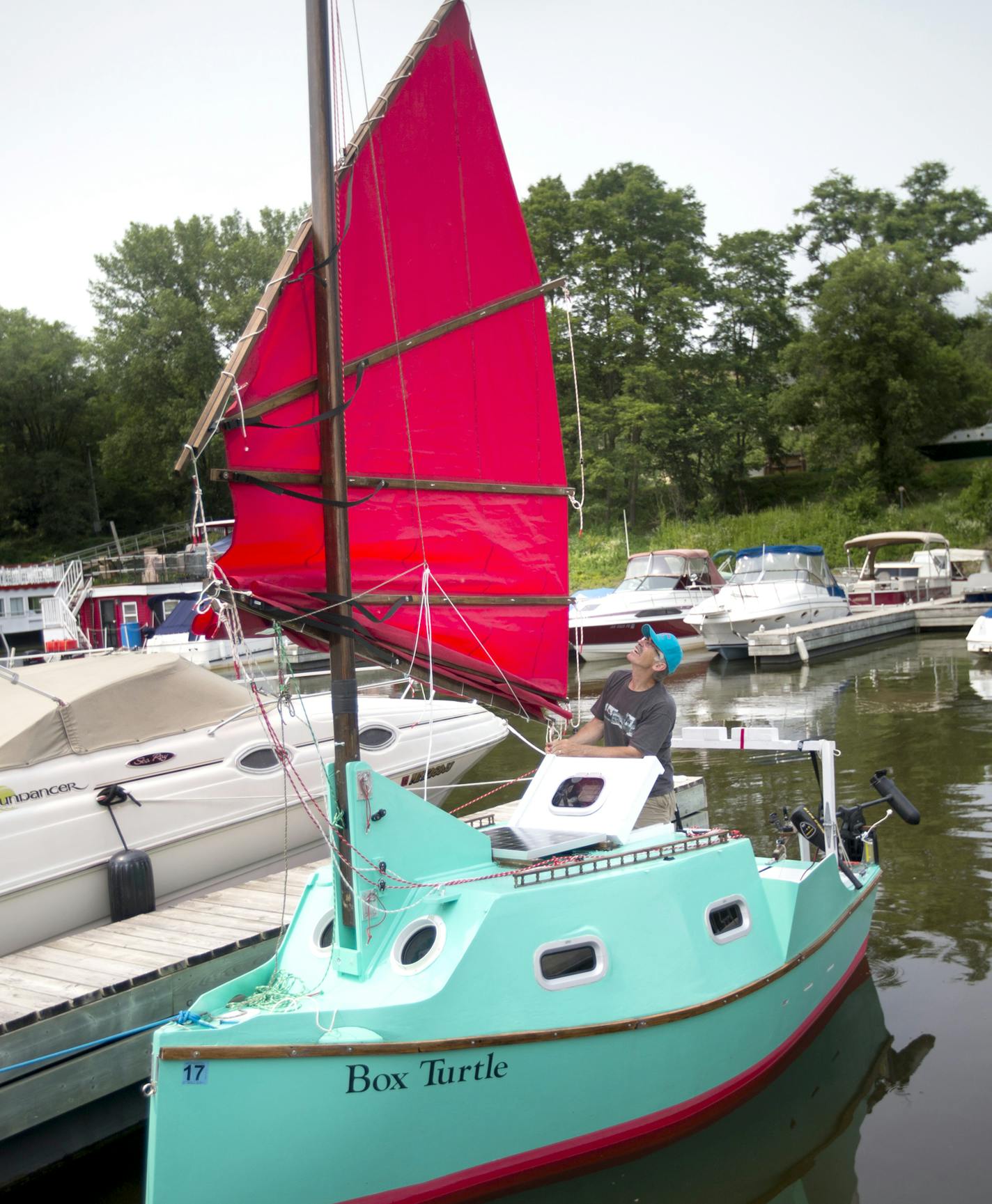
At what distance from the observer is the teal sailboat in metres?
4.61

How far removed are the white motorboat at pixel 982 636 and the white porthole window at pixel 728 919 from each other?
63.8 ft

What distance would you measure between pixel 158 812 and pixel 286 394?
4.60 meters

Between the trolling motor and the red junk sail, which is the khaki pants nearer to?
the trolling motor

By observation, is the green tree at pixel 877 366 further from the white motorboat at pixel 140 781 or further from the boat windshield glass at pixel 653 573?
the white motorboat at pixel 140 781

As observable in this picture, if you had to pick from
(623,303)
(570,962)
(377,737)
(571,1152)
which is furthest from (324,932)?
(623,303)

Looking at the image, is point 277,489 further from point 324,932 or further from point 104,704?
point 104,704

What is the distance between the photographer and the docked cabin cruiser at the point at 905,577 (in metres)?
33.5

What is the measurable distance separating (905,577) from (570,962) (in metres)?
32.5

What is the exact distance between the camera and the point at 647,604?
29438mm

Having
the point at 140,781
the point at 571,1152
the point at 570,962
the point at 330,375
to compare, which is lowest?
the point at 571,1152

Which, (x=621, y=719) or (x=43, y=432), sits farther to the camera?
(x=43, y=432)

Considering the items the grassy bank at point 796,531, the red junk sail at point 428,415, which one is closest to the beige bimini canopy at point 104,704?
the red junk sail at point 428,415

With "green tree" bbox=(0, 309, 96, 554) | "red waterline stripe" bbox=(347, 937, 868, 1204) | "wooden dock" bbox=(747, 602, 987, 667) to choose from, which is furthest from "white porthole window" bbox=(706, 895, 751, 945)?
"green tree" bbox=(0, 309, 96, 554)

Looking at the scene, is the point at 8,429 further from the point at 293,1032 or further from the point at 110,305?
the point at 293,1032
